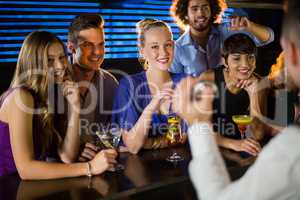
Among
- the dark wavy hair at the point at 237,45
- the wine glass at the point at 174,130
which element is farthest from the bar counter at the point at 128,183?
the dark wavy hair at the point at 237,45

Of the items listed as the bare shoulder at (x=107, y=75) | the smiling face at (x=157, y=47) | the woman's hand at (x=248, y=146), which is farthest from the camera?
the smiling face at (x=157, y=47)

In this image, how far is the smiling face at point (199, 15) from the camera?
2871 mm

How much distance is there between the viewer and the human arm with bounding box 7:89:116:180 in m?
1.74

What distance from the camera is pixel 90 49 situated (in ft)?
7.82

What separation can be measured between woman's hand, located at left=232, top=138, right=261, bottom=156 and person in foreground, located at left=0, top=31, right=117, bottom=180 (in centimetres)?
92

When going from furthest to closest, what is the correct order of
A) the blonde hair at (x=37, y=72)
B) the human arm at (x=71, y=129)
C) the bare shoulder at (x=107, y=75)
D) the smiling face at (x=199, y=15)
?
the smiling face at (x=199, y=15), the bare shoulder at (x=107, y=75), the human arm at (x=71, y=129), the blonde hair at (x=37, y=72)

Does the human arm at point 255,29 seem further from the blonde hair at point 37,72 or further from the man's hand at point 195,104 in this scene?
the man's hand at point 195,104

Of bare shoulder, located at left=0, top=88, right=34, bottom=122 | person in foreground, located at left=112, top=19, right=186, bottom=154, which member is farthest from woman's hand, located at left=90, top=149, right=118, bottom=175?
person in foreground, located at left=112, top=19, right=186, bottom=154

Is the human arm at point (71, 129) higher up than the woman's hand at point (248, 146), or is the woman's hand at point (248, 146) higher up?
the human arm at point (71, 129)

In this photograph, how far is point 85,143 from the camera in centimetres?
237

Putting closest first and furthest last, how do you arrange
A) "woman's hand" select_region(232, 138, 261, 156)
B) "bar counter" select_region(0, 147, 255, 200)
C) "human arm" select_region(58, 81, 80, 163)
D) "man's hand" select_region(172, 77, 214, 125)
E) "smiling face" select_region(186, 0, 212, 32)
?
"man's hand" select_region(172, 77, 214, 125)
"bar counter" select_region(0, 147, 255, 200)
"human arm" select_region(58, 81, 80, 163)
"woman's hand" select_region(232, 138, 261, 156)
"smiling face" select_region(186, 0, 212, 32)

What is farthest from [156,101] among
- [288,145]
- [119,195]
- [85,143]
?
[288,145]

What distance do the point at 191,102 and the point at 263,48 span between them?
236cm

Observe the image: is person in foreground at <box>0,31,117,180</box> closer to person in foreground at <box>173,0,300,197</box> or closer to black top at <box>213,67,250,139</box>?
person in foreground at <box>173,0,300,197</box>
